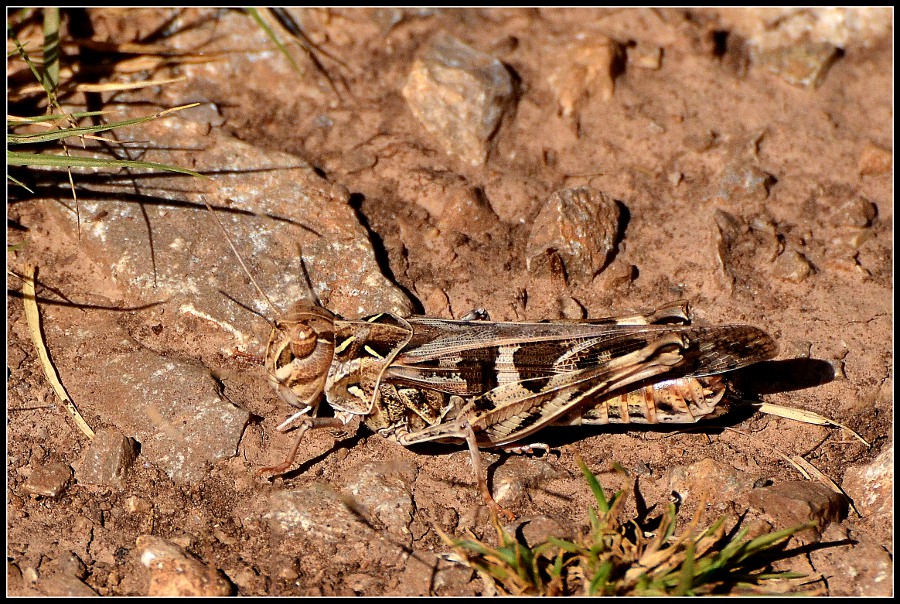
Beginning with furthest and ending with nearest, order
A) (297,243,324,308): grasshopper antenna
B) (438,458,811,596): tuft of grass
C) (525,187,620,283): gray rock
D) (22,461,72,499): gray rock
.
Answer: (525,187,620,283): gray rock → (297,243,324,308): grasshopper antenna → (22,461,72,499): gray rock → (438,458,811,596): tuft of grass

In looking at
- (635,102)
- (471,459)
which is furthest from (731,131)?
(471,459)

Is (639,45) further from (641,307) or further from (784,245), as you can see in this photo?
(641,307)

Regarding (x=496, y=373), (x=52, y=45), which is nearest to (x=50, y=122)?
(x=52, y=45)

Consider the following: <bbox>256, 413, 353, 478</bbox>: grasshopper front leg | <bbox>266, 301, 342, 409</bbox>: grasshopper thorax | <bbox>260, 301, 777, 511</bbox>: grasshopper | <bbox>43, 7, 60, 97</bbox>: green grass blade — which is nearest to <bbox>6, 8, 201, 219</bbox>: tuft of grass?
<bbox>43, 7, 60, 97</bbox>: green grass blade

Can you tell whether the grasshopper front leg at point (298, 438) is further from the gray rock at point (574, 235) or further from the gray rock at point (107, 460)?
the gray rock at point (574, 235)

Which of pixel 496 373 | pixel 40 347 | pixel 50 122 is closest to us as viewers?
pixel 496 373

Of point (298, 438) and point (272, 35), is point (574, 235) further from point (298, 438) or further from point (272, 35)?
point (272, 35)

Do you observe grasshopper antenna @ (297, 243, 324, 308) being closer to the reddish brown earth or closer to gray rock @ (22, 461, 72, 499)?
the reddish brown earth
